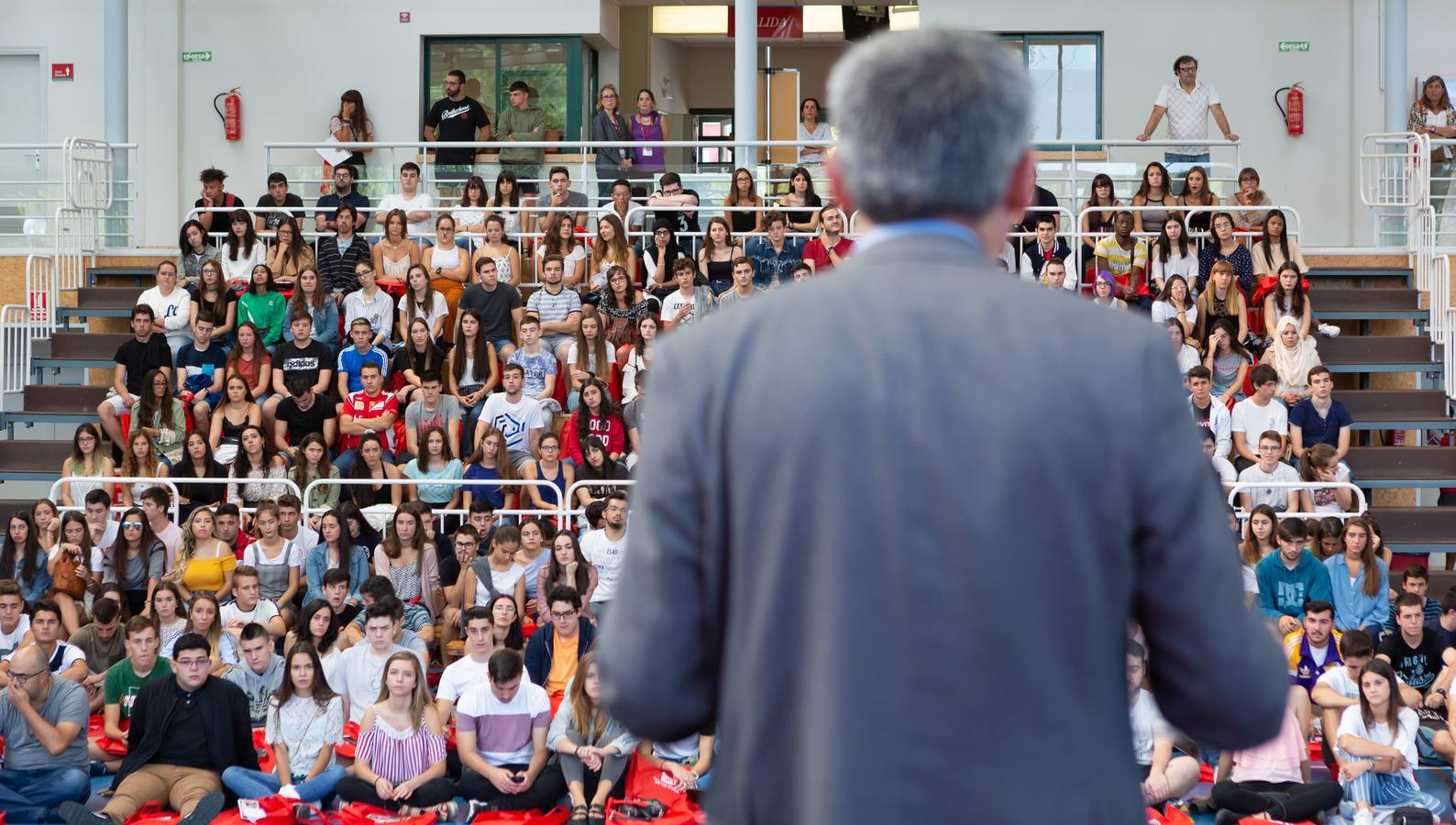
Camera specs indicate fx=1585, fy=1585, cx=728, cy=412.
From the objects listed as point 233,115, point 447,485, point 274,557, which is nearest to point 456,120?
point 233,115

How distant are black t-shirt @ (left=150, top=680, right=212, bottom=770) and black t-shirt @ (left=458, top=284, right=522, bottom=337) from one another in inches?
203

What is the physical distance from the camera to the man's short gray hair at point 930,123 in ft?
4.87

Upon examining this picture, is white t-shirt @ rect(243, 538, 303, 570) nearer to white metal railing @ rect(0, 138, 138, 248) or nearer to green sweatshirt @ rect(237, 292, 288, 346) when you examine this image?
green sweatshirt @ rect(237, 292, 288, 346)

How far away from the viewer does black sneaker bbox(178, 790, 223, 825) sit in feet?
25.6

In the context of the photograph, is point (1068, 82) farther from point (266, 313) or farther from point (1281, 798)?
point (1281, 798)

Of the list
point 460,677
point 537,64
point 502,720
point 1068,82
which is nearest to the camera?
point 502,720

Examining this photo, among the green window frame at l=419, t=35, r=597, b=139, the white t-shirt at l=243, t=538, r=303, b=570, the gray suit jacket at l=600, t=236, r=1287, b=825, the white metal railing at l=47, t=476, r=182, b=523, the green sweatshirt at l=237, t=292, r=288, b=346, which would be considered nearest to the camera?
the gray suit jacket at l=600, t=236, r=1287, b=825

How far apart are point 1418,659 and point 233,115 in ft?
44.5

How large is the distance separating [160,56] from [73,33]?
0.99 meters

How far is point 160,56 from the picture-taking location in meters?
17.8

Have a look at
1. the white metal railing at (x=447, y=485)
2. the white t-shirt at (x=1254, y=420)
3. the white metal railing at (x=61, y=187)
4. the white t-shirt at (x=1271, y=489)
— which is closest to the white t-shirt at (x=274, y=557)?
the white metal railing at (x=447, y=485)

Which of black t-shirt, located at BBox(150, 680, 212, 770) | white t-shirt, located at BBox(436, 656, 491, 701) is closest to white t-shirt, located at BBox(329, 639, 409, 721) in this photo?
white t-shirt, located at BBox(436, 656, 491, 701)

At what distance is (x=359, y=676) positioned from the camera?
28.8ft

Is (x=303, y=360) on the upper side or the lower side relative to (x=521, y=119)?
lower
